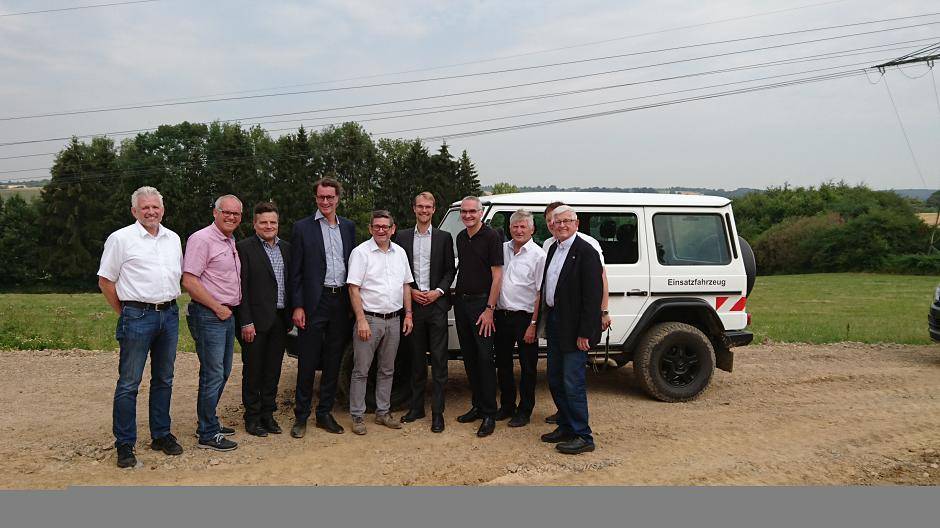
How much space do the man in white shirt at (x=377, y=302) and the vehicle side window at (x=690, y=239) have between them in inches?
110

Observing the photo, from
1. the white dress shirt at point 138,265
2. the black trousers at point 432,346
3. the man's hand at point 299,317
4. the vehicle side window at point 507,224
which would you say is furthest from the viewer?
the vehicle side window at point 507,224

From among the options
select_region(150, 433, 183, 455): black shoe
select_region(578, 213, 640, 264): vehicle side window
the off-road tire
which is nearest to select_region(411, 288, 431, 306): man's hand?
select_region(578, 213, 640, 264): vehicle side window

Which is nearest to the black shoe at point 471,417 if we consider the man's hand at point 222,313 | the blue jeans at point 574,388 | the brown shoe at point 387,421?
the brown shoe at point 387,421

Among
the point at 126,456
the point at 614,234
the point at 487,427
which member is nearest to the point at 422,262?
the point at 487,427

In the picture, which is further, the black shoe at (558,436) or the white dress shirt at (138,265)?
the black shoe at (558,436)

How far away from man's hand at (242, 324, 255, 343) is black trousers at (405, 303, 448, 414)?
4.52 ft

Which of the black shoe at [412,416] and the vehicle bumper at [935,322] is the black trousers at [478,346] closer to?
the black shoe at [412,416]

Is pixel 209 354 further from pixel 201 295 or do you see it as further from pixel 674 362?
pixel 674 362

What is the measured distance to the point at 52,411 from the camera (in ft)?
22.4

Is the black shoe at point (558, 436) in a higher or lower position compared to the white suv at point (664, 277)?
lower

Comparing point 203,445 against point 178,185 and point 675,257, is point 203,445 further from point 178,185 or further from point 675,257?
point 178,185

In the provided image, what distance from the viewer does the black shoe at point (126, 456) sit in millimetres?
5152

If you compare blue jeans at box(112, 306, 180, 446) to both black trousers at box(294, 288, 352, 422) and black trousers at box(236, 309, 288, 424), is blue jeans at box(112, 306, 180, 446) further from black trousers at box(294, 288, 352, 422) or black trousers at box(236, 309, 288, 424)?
black trousers at box(294, 288, 352, 422)

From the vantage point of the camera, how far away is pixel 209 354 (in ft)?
18.1
